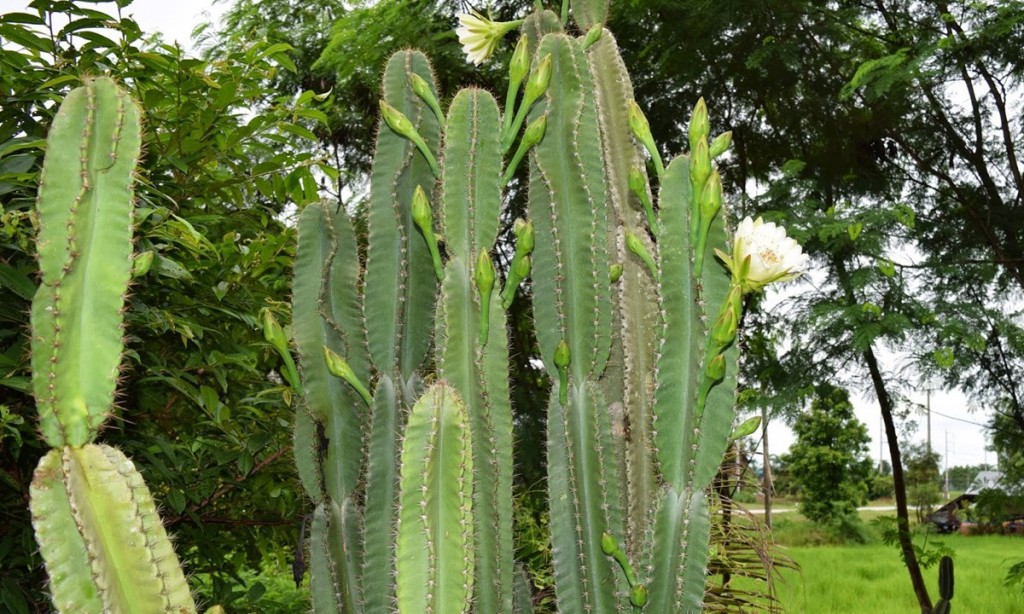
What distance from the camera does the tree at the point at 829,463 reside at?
12.1m

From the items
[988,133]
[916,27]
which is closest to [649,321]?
[916,27]

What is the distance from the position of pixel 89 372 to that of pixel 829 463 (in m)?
13.1

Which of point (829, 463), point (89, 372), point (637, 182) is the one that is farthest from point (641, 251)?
point (829, 463)

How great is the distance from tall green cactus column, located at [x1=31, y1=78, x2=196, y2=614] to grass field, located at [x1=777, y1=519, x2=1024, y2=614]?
14.0ft

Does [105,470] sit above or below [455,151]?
below

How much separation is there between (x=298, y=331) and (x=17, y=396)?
0.53m

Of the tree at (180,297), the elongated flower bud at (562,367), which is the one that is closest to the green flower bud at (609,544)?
the elongated flower bud at (562,367)

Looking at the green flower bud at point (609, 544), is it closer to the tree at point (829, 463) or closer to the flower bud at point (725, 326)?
the flower bud at point (725, 326)

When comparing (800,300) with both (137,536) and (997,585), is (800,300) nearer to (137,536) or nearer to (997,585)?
(997,585)

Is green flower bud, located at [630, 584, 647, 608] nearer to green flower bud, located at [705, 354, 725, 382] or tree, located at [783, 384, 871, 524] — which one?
green flower bud, located at [705, 354, 725, 382]

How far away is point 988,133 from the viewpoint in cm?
423

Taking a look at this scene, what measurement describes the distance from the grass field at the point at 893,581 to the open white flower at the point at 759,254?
3862mm

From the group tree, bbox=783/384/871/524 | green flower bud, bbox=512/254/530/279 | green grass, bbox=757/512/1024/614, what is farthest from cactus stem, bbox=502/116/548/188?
tree, bbox=783/384/871/524

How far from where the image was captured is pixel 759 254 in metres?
1.07
